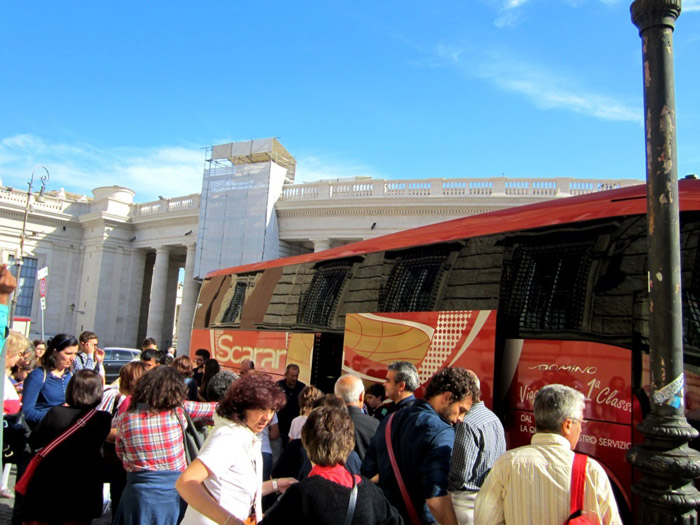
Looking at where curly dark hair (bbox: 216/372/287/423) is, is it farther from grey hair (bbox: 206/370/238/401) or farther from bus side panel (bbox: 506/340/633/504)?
bus side panel (bbox: 506/340/633/504)

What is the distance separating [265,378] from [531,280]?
11.1 ft

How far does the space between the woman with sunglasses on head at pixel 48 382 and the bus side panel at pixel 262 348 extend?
4.00 m

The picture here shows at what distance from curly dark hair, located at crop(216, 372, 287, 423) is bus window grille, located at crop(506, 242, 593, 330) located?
311cm

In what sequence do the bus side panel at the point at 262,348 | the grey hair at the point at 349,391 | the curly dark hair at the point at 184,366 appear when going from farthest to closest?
the bus side panel at the point at 262,348
the curly dark hair at the point at 184,366
the grey hair at the point at 349,391

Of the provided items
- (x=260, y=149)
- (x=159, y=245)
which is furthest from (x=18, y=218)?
(x=260, y=149)

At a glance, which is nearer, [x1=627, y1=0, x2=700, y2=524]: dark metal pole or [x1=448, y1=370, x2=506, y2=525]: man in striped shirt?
[x1=627, y1=0, x2=700, y2=524]: dark metal pole

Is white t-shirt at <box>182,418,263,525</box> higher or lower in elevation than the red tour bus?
lower

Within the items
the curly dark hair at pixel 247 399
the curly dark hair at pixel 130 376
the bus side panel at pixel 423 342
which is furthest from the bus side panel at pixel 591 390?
the curly dark hair at pixel 130 376

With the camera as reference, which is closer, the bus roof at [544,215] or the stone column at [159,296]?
the bus roof at [544,215]

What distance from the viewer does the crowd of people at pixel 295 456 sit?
2768 millimetres

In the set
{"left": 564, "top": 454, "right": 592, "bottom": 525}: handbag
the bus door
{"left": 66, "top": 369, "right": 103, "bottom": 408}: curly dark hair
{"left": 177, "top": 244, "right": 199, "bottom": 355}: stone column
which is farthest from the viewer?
{"left": 177, "top": 244, "right": 199, "bottom": 355}: stone column

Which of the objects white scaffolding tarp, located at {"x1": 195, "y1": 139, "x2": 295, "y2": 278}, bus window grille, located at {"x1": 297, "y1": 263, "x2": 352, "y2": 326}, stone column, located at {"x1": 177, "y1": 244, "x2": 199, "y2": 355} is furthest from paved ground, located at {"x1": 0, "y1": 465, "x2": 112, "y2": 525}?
stone column, located at {"x1": 177, "y1": 244, "x2": 199, "y2": 355}

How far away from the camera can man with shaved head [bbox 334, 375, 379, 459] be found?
4594mm

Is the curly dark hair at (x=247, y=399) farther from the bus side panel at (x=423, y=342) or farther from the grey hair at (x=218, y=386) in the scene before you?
the bus side panel at (x=423, y=342)
